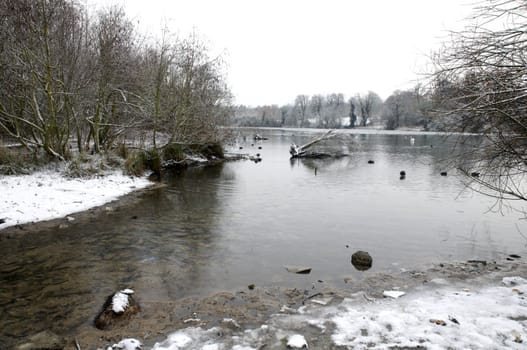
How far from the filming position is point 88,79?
725 inches

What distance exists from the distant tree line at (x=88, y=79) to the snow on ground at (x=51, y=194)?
9.22ft

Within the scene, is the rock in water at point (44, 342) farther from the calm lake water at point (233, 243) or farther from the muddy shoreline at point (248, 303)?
the calm lake water at point (233, 243)

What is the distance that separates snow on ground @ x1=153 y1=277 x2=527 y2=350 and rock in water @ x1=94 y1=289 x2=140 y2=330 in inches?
43.2

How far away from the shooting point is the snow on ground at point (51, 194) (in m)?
Result: 11.9

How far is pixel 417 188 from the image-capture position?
787 inches

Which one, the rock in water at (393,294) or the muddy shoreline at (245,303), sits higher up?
the rock in water at (393,294)

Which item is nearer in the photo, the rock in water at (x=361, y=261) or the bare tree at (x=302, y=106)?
the rock in water at (x=361, y=261)

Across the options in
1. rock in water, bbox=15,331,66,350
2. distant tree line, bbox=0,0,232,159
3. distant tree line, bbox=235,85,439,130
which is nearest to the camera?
rock in water, bbox=15,331,66,350

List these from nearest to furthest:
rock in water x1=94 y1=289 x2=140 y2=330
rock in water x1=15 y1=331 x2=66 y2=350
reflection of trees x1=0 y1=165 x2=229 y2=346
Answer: rock in water x1=15 y1=331 x2=66 y2=350, rock in water x1=94 y1=289 x2=140 y2=330, reflection of trees x1=0 y1=165 x2=229 y2=346

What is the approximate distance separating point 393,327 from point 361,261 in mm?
3230

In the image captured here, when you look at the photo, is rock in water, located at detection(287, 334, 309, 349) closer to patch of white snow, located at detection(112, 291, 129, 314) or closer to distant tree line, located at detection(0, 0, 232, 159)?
patch of white snow, located at detection(112, 291, 129, 314)

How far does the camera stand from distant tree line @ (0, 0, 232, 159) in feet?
52.3

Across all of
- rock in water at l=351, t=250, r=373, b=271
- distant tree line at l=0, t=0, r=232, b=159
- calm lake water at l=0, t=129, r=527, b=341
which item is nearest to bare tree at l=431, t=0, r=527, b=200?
calm lake water at l=0, t=129, r=527, b=341

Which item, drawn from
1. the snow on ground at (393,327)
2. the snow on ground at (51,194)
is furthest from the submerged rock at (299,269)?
the snow on ground at (51,194)
